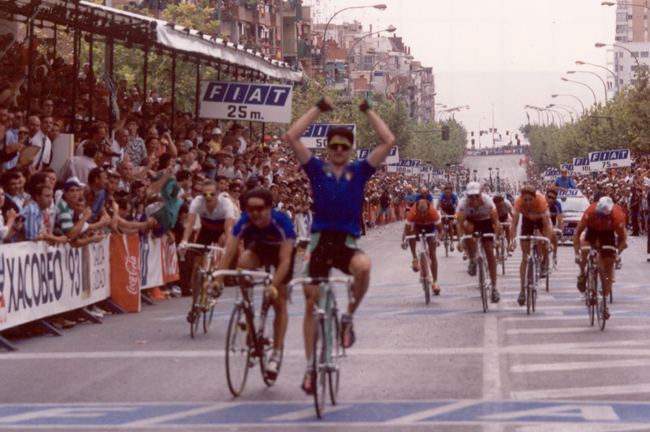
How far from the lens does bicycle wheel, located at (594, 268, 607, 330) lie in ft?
46.3

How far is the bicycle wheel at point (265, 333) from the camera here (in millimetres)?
9453

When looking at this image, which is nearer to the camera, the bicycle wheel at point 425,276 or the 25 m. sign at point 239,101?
the bicycle wheel at point 425,276

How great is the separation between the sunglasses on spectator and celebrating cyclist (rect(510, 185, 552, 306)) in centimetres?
785

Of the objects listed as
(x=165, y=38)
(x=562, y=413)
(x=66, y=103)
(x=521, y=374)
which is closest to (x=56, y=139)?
(x=66, y=103)

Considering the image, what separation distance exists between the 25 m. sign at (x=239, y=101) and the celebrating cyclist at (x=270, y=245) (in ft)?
61.8

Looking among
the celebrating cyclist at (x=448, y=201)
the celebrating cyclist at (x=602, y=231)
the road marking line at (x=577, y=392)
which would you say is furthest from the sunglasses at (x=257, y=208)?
the celebrating cyclist at (x=448, y=201)

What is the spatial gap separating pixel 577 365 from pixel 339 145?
3.66 meters

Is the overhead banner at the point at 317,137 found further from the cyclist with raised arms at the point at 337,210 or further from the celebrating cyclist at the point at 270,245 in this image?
the cyclist with raised arms at the point at 337,210

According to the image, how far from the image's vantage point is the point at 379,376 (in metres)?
10.4

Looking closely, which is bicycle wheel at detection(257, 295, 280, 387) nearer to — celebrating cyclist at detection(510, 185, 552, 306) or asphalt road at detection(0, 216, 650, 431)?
asphalt road at detection(0, 216, 650, 431)

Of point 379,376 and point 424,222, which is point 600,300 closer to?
point 379,376

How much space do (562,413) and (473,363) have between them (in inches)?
101

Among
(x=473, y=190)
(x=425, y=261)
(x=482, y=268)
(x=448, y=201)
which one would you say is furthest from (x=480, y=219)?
(x=448, y=201)

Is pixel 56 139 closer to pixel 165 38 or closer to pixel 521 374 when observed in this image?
pixel 165 38
